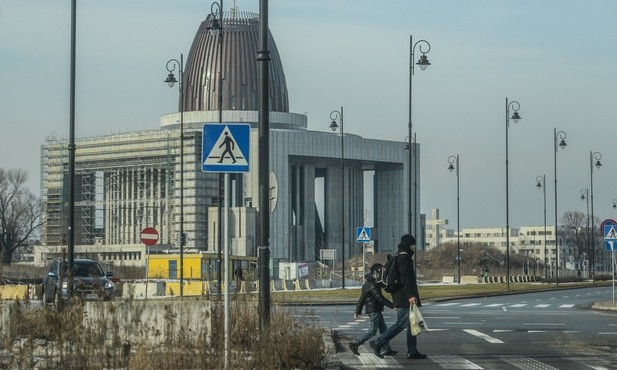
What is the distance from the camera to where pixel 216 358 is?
544 inches

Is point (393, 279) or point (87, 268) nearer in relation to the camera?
point (393, 279)

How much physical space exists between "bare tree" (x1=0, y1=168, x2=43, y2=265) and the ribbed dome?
29.7m

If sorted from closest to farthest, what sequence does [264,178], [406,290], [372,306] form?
[264,178]
[406,290]
[372,306]

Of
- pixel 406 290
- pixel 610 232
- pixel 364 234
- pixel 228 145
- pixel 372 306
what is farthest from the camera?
pixel 364 234

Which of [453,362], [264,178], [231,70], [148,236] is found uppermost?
[231,70]

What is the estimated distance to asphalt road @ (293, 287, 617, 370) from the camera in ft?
60.7

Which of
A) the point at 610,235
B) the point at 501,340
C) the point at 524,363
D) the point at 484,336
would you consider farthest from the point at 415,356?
the point at 610,235

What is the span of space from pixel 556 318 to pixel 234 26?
125688mm

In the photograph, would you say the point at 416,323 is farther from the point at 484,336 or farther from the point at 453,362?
the point at 484,336

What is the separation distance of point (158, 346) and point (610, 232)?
105ft

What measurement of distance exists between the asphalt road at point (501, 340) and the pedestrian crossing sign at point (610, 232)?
18.9 ft

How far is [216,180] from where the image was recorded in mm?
137875

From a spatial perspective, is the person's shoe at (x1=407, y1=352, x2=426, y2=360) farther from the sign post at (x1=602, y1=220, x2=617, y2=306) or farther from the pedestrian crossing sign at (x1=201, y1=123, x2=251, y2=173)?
the sign post at (x1=602, y1=220, x2=617, y2=306)

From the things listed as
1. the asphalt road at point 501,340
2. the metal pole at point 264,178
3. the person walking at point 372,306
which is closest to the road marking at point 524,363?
the asphalt road at point 501,340
